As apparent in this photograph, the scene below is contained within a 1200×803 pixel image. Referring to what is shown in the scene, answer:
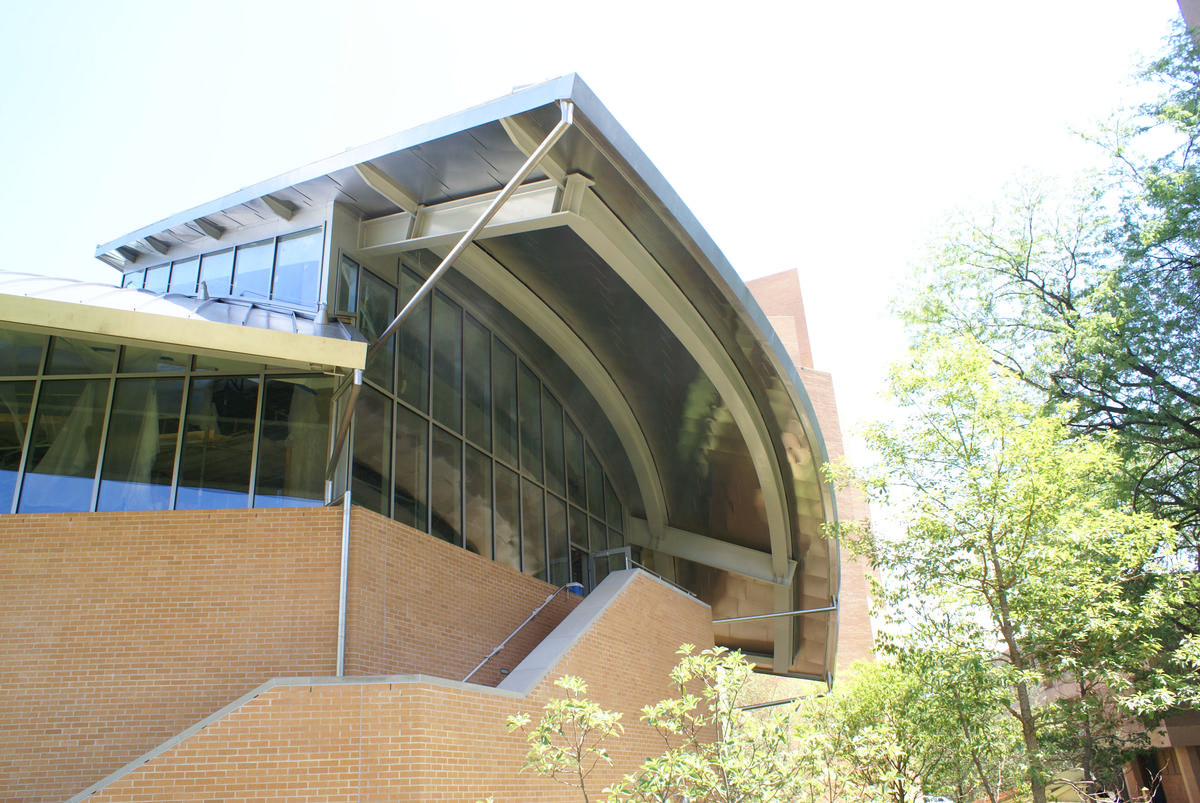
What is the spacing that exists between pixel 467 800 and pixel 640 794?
187 cm

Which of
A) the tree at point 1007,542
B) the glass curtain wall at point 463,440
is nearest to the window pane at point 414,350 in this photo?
the glass curtain wall at point 463,440

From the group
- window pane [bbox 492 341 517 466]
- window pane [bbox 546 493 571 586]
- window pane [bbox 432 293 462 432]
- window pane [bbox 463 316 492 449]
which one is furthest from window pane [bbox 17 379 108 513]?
window pane [bbox 546 493 571 586]

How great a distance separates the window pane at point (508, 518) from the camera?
13414 millimetres

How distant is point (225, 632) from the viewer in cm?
875

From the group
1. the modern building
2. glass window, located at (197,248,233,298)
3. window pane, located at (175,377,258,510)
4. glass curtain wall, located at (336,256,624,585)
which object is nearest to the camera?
the modern building

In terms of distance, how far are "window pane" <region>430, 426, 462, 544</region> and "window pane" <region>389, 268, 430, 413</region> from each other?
657 millimetres

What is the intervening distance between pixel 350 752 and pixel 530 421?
8856mm

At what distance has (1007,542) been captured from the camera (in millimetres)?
9875

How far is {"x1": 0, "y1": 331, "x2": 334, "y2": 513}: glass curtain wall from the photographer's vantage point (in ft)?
31.5

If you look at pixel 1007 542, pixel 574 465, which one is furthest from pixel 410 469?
pixel 1007 542

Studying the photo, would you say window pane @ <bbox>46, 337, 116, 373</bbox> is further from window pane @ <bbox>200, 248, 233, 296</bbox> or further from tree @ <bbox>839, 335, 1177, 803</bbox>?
tree @ <bbox>839, 335, 1177, 803</bbox>

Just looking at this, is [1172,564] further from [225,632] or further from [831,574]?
[225,632]

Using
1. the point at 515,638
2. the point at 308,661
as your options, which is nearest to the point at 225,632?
the point at 308,661

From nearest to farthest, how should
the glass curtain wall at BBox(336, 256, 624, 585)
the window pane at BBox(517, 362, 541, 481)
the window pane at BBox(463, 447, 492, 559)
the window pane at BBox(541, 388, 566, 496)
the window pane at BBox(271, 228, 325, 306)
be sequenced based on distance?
the window pane at BBox(271, 228, 325, 306)
the glass curtain wall at BBox(336, 256, 624, 585)
the window pane at BBox(463, 447, 492, 559)
the window pane at BBox(517, 362, 541, 481)
the window pane at BBox(541, 388, 566, 496)
